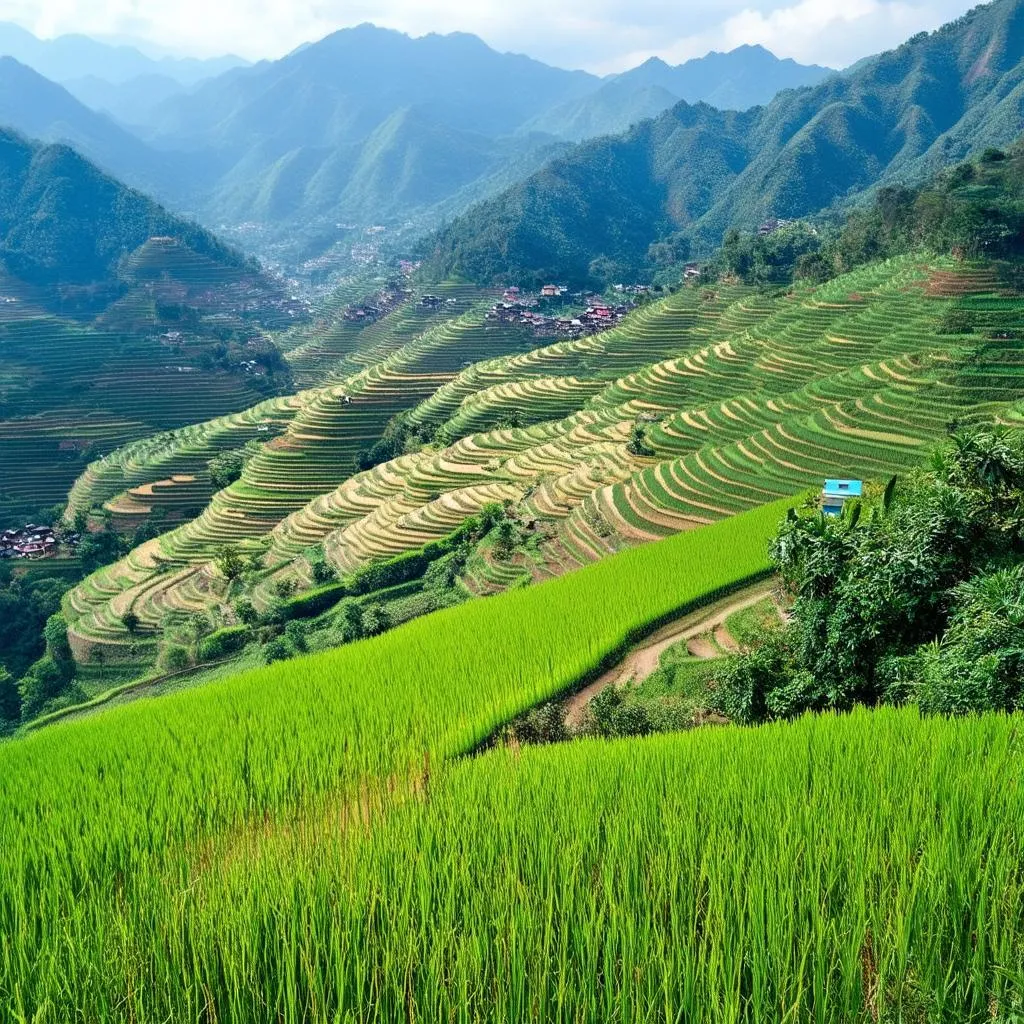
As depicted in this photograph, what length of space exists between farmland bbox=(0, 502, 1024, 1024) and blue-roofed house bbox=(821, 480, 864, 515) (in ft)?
42.2

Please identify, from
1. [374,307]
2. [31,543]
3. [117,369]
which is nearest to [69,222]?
[374,307]

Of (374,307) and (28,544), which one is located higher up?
(374,307)

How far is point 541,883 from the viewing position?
4.41m

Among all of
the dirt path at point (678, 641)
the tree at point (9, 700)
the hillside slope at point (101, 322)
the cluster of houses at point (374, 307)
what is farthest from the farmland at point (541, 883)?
the cluster of houses at point (374, 307)

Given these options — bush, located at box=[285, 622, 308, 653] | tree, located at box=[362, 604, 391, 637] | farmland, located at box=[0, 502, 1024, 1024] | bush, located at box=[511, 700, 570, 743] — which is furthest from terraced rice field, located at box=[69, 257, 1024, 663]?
farmland, located at box=[0, 502, 1024, 1024]

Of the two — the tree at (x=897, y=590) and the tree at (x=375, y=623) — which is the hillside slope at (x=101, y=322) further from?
the tree at (x=897, y=590)

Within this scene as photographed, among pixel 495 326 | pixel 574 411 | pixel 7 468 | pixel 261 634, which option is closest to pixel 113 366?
pixel 7 468

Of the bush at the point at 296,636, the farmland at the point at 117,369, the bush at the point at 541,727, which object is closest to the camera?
the bush at the point at 541,727

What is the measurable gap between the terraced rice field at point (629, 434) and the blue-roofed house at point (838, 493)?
522 centimetres

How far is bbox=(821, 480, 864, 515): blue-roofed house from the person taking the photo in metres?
19.6

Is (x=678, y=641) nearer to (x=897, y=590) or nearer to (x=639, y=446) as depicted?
(x=897, y=590)

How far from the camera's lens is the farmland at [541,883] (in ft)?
11.8

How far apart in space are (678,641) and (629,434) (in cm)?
2395

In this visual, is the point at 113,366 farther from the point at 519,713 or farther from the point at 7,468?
the point at 519,713
